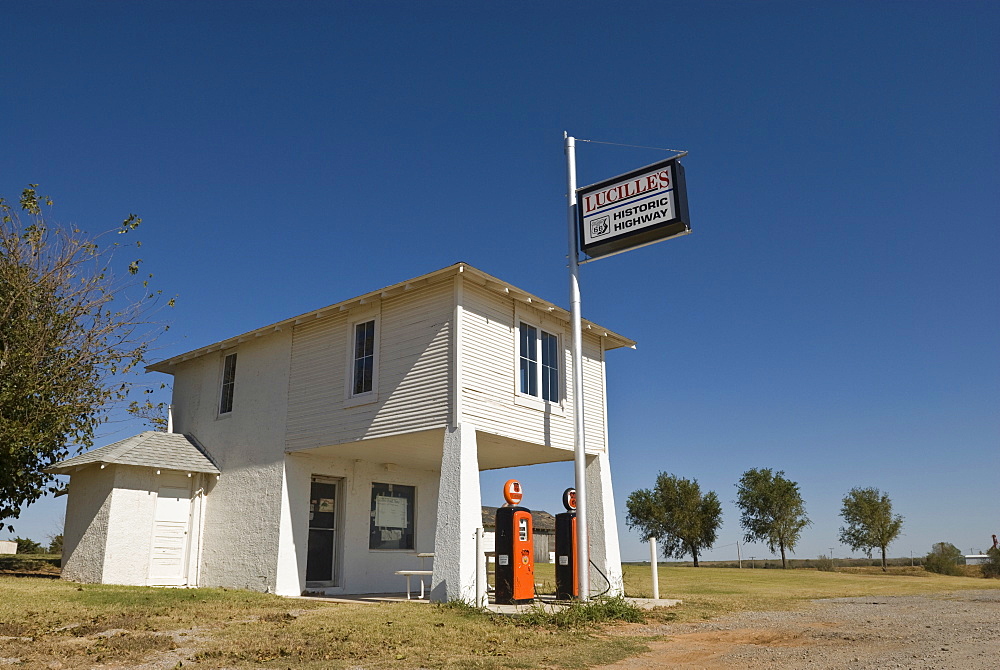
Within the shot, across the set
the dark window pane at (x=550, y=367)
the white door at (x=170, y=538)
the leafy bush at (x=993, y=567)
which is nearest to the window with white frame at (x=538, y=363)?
the dark window pane at (x=550, y=367)

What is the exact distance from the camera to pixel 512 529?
14070mm

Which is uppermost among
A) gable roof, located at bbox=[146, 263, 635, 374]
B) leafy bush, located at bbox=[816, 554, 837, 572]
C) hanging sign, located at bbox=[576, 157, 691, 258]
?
hanging sign, located at bbox=[576, 157, 691, 258]

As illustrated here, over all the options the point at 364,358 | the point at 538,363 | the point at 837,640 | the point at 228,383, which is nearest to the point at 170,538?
the point at 228,383

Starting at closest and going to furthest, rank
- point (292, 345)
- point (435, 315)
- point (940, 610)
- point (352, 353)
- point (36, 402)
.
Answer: point (940, 610)
point (435, 315)
point (352, 353)
point (292, 345)
point (36, 402)

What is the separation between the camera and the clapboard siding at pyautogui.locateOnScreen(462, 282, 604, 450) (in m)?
14.6

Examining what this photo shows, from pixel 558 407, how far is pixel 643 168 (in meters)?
5.35

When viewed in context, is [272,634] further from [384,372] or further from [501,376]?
[501,376]

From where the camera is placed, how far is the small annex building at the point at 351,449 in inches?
576

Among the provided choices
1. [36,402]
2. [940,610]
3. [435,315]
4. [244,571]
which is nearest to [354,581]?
[244,571]

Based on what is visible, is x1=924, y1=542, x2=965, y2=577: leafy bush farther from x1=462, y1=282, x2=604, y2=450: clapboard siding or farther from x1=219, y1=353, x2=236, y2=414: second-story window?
x1=219, y1=353, x2=236, y2=414: second-story window

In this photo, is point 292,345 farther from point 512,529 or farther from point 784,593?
point 784,593

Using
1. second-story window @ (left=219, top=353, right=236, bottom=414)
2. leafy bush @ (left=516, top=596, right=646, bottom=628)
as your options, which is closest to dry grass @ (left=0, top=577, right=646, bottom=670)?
leafy bush @ (left=516, top=596, right=646, bottom=628)

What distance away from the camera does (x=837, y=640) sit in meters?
9.58

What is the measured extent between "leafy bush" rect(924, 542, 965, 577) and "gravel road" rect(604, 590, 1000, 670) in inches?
1032
